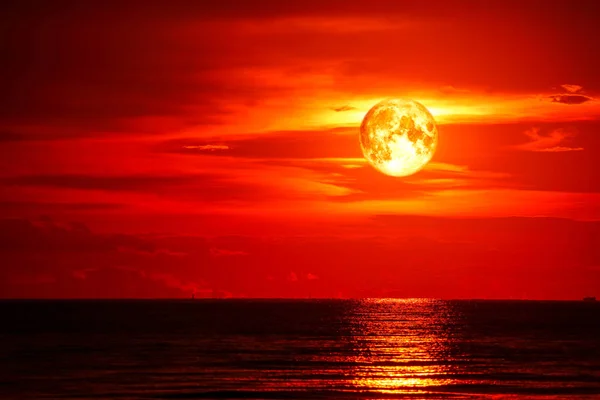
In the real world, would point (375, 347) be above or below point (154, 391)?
above

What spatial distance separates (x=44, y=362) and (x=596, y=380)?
56964 millimetres

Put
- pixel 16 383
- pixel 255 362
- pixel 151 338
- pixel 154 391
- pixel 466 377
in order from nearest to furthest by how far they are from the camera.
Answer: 1. pixel 154 391
2. pixel 16 383
3. pixel 466 377
4. pixel 255 362
5. pixel 151 338

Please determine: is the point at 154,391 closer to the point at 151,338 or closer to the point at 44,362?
the point at 44,362

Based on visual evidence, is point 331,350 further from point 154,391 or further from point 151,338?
point 154,391

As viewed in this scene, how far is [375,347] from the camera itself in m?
130

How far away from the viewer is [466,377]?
285ft

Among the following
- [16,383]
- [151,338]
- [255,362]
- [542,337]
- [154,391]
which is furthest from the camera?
[542,337]

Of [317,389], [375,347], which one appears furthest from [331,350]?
[317,389]

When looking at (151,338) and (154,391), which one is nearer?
(154,391)

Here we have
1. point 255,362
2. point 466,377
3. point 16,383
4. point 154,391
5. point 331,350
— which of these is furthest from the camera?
point 331,350

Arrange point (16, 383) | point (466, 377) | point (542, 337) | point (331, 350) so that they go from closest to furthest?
point (16, 383) → point (466, 377) → point (331, 350) → point (542, 337)

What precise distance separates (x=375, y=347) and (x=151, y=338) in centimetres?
3904

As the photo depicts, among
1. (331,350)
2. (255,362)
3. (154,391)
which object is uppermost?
(331,350)

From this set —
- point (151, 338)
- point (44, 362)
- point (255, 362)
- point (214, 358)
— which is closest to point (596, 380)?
point (255, 362)
